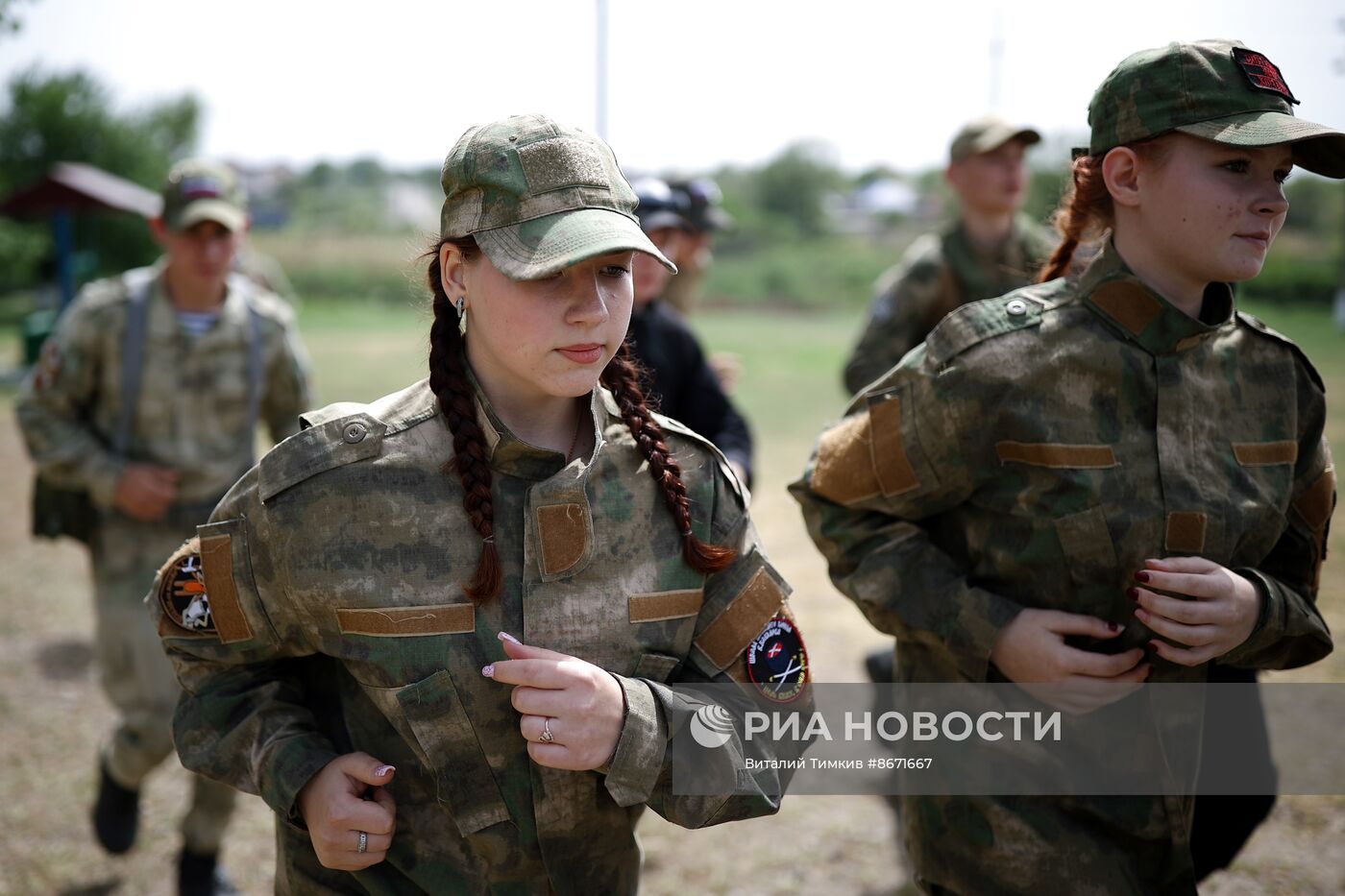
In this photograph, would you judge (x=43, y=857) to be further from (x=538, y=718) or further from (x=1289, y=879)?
(x=1289, y=879)

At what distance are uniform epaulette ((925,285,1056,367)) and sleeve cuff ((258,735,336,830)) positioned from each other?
153cm

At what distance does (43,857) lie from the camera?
4398 mm

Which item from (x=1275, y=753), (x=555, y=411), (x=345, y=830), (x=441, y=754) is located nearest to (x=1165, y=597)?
(x=555, y=411)

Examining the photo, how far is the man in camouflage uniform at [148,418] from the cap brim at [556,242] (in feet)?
9.36

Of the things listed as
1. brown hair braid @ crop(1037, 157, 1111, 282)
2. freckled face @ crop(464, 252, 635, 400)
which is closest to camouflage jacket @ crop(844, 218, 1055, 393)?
brown hair braid @ crop(1037, 157, 1111, 282)

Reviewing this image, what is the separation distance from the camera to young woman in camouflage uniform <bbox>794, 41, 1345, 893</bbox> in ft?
7.95

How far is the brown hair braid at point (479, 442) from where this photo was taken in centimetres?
208

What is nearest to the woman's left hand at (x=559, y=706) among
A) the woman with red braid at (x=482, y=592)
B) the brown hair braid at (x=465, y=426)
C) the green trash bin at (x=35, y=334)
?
the woman with red braid at (x=482, y=592)

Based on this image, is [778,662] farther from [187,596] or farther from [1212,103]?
[1212,103]

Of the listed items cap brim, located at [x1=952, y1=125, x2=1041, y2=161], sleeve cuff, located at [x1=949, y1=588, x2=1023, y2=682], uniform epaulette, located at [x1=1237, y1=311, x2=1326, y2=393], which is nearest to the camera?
sleeve cuff, located at [x1=949, y1=588, x2=1023, y2=682]

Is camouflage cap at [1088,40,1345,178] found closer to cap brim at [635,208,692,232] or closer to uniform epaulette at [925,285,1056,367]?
uniform epaulette at [925,285,1056,367]

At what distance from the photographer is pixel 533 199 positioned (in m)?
1.99

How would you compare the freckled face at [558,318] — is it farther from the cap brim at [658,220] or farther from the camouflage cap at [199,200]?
the camouflage cap at [199,200]

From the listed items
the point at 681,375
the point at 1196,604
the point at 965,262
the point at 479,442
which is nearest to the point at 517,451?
the point at 479,442
